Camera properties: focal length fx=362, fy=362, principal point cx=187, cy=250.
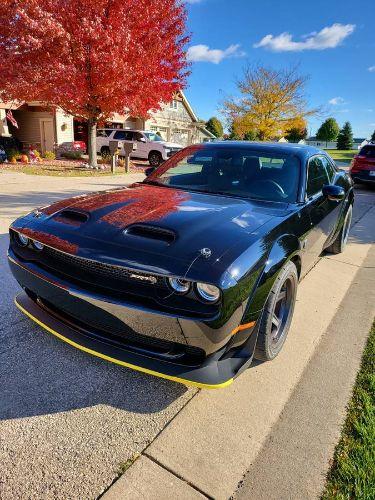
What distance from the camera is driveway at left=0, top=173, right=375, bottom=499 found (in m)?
1.73

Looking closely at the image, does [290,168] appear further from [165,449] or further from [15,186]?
[15,186]

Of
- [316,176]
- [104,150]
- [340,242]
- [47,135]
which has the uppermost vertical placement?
[47,135]

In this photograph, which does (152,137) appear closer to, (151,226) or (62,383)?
(151,226)

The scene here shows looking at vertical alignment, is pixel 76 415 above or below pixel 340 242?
below

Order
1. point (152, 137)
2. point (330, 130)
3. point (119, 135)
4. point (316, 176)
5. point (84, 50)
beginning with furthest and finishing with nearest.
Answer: point (330, 130) → point (119, 135) → point (152, 137) → point (84, 50) → point (316, 176)

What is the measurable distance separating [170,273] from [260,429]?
108 centimetres

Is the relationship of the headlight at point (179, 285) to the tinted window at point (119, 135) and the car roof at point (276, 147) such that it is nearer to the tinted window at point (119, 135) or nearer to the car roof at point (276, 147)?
the car roof at point (276, 147)

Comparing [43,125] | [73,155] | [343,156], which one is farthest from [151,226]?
[343,156]

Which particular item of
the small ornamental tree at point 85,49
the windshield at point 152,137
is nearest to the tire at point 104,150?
the windshield at point 152,137

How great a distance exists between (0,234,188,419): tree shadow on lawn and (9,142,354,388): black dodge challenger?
0.31 meters

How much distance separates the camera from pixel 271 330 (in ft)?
8.26

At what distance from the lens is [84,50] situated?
11391mm

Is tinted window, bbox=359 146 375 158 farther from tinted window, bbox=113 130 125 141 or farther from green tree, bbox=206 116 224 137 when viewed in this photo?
green tree, bbox=206 116 224 137

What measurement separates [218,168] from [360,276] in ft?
8.08
